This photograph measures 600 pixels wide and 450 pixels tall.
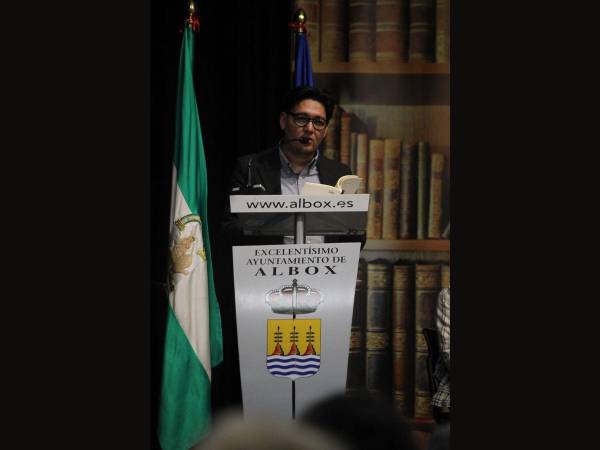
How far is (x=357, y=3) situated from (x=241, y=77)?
0.77m

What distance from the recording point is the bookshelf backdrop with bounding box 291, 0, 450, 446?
4.56 meters

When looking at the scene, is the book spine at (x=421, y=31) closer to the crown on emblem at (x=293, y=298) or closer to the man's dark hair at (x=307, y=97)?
the man's dark hair at (x=307, y=97)

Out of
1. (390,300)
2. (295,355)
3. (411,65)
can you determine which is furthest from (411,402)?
(411,65)

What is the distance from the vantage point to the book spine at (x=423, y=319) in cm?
455

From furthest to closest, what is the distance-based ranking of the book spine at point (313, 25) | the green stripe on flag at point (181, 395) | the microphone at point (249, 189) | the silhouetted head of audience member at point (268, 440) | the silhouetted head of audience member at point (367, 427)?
the book spine at point (313, 25) → the green stripe on flag at point (181, 395) → the microphone at point (249, 189) → the silhouetted head of audience member at point (367, 427) → the silhouetted head of audience member at point (268, 440)

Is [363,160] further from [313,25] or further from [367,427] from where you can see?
[367,427]

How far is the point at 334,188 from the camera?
147 inches

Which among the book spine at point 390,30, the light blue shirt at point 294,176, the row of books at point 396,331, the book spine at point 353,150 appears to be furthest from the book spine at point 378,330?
the book spine at point 390,30

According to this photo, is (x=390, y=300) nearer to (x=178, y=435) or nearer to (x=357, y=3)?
(x=178, y=435)

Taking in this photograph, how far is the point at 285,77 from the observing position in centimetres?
454

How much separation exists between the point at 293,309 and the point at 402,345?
106 centimetres

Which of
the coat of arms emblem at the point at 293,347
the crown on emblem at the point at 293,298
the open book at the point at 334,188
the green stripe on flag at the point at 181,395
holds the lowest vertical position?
the green stripe on flag at the point at 181,395

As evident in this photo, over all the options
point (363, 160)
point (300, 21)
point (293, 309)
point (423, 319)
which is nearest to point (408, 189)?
point (363, 160)

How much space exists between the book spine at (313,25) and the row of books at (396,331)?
122 centimetres
